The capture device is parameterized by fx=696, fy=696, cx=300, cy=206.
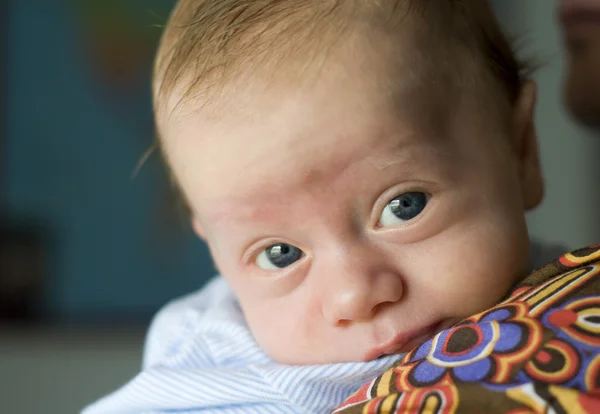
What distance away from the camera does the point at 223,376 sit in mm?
624

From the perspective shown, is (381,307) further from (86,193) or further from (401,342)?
(86,193)

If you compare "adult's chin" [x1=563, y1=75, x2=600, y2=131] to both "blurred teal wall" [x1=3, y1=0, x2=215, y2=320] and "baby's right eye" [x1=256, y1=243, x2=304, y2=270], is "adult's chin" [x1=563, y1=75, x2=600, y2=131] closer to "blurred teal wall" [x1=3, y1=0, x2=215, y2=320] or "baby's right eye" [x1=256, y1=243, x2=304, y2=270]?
"baby's right eye" [x1=256, y1=243, x2=304, y2=270]

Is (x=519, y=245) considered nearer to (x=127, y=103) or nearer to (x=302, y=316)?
(x=302, y=316)

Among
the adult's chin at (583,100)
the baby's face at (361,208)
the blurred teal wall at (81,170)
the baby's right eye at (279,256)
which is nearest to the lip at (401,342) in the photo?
the baby's face at (361,208)

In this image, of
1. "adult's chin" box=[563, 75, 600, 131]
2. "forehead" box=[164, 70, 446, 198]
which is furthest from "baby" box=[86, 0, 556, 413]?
"adult's chin" box=[563, 75, 600, 131]

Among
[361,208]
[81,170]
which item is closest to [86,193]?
[81,170]

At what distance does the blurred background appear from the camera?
1.98 metres

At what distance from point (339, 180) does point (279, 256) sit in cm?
10

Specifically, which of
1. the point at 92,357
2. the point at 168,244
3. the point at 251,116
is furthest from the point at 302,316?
the point at 92,357

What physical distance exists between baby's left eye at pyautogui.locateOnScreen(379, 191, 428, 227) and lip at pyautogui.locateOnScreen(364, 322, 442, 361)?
0.09 meters

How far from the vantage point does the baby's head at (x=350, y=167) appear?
1.85 feet

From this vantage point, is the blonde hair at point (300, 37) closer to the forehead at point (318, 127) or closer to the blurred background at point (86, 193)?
the forehead at point (318, 127)

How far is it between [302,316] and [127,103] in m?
1.54

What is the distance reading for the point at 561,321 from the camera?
1.37ft
